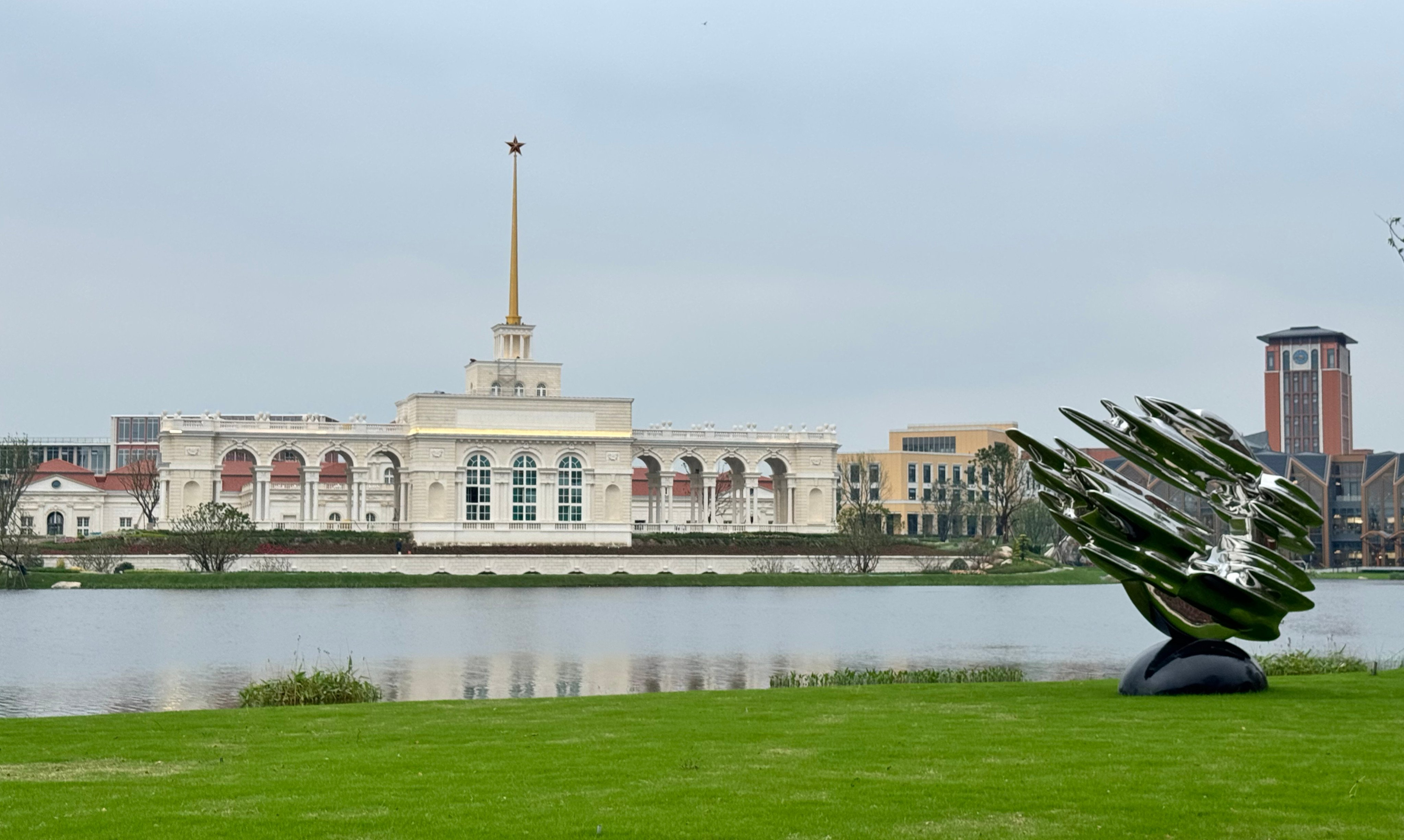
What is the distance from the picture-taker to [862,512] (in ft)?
299

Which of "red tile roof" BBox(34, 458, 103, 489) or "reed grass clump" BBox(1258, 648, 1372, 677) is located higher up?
"red tile roof" BBox(34, 458, 103, 489)

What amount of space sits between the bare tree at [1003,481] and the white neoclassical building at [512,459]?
9482mm

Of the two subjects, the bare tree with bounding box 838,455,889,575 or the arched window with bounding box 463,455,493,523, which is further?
the arched window with bounding box 463,455,493,523

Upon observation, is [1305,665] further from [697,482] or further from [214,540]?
[697,482]

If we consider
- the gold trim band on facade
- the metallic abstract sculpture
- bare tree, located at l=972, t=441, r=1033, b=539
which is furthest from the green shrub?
the metallic abstract sculpture

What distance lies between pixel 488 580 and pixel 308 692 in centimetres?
5020

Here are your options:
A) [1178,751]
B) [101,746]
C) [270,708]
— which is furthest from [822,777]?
[270,708]

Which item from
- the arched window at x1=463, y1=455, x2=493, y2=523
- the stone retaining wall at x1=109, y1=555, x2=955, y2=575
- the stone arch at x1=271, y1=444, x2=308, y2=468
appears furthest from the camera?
the arched window at x1=463, y1=455, x2=493, y2=523

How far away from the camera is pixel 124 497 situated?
11181 cm

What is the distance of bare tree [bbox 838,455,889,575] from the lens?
258 feet

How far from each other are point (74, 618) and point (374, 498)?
65679 millimetres

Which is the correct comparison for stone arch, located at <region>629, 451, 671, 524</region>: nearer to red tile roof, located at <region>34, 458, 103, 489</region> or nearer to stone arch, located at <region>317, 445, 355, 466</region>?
stone arch, located at <region>317, 445, 355, 466</region>

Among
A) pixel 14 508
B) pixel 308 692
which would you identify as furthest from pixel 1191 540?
pixel 14 508

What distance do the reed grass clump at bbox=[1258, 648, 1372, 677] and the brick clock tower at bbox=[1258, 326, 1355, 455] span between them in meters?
136
